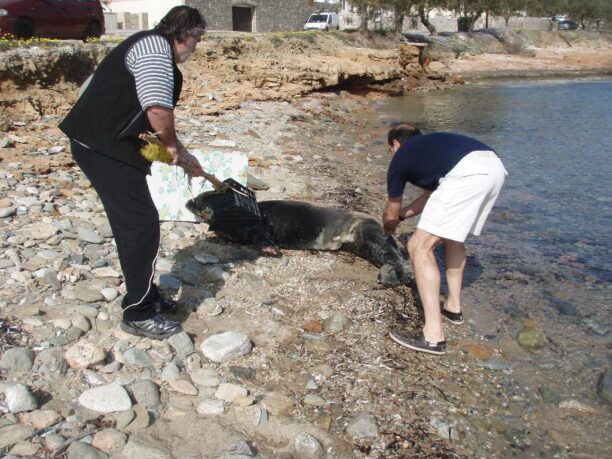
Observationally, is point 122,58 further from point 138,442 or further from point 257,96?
point 257,96

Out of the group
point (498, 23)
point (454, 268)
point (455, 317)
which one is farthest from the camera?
point (498, 23)

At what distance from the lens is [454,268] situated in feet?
15.9

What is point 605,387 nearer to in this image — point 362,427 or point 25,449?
point 362,427

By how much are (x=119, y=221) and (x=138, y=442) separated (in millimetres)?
A: 1380

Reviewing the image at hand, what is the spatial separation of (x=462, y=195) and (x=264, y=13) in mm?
41756

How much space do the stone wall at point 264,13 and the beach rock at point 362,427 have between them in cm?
3744

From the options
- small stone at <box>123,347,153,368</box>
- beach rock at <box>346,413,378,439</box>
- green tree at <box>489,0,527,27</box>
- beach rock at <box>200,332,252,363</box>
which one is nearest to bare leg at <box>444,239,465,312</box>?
beach rock at <box>346,413,378,439</box>

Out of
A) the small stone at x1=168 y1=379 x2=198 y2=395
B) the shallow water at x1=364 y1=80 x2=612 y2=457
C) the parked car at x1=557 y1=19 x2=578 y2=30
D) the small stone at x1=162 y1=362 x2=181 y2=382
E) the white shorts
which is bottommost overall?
the shallow water at x1=364 y1=80 x2=612 y2=457

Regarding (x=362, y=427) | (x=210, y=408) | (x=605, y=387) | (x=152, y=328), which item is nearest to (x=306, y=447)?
(x=362, y=427)

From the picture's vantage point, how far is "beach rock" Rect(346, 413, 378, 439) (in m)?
3.54

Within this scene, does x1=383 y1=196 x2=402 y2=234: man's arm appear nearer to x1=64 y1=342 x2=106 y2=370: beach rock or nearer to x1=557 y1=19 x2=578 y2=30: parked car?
x1=64 y1=342 x2=106 y2=370: beach rock

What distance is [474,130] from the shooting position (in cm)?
1639

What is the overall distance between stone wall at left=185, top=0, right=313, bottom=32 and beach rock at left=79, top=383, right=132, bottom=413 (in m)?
37.3

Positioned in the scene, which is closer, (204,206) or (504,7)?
(204,206)
